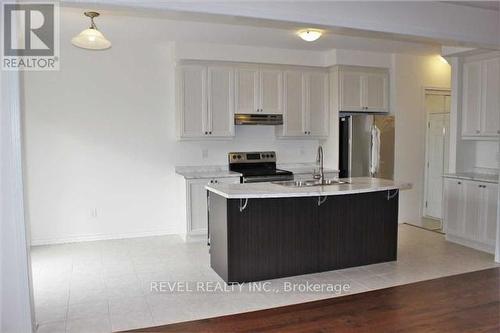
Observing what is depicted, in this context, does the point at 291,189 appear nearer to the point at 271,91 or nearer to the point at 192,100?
the point at 192,100

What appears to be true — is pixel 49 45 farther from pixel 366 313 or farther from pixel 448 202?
pixel 448 202

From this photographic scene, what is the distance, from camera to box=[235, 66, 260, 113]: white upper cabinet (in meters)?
5.90

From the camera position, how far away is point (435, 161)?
7.31 metres

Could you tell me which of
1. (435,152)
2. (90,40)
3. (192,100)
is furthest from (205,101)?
(435,152)

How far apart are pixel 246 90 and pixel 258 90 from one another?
18 centimetres

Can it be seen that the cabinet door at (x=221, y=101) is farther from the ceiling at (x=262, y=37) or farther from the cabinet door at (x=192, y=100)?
the ceiling at (x=262, y=37)

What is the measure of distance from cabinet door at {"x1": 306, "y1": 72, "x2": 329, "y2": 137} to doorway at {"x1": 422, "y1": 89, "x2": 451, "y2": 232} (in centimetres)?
192

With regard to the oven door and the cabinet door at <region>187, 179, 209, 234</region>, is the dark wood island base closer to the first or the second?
the cabinet door at <region>187, 179, 209, 234</region>

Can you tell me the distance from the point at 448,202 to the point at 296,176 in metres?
2.06

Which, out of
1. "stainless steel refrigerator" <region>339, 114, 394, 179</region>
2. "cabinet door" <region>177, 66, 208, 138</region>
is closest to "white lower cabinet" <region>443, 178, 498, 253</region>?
"stainless steel refrigerator" <region>339, 114, 394, 179</region>

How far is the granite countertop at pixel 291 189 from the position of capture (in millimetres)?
3799

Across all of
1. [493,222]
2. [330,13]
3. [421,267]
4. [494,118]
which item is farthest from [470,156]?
[330,13]

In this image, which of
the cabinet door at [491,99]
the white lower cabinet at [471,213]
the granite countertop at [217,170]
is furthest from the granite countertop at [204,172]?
the cabinet door at [491,99]

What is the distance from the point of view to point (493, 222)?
495cm
